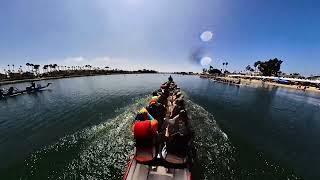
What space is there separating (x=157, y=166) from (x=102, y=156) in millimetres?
6390

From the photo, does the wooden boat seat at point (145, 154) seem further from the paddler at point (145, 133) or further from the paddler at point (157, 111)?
the paddler at point (157, 111)

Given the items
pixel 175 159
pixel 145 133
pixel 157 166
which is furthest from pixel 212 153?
pixel 145 133

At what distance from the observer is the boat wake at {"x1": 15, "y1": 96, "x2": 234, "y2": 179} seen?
14.0m

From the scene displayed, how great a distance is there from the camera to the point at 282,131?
88.5 ft

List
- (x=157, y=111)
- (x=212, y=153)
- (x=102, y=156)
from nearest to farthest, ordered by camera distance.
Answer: (x=102, y=156)
(x=212, y=153)
(x=157, y=111)

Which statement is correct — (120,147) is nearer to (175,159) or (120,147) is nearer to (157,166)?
(157,166)

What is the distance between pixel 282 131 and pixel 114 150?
23.0m

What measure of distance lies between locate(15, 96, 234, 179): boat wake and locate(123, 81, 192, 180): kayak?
2.64m

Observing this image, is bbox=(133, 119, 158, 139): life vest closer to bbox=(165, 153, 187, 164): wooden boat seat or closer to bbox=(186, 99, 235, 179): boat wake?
bbox=(165, 153, 187, 164): wooden boat seat

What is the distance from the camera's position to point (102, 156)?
16.1 m

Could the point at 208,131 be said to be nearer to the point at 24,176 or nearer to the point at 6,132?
the point at 24,176

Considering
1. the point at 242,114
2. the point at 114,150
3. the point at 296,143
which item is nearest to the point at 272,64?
the point at 242,114

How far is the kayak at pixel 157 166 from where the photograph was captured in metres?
11.0

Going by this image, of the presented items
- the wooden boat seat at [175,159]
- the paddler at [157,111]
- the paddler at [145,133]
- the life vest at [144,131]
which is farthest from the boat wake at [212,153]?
the life vest at [144,131]
